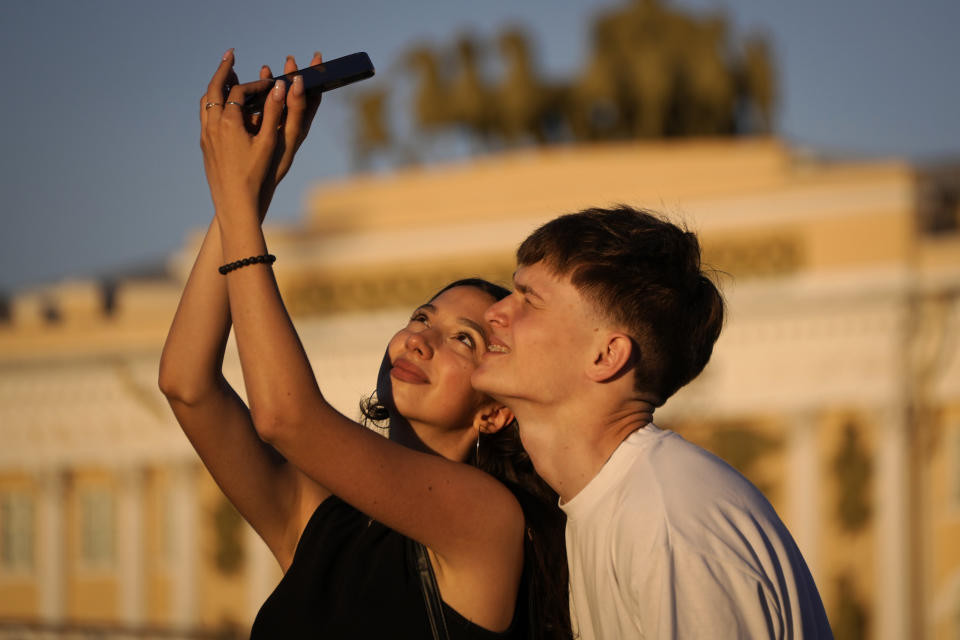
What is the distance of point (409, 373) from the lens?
7.79 feet

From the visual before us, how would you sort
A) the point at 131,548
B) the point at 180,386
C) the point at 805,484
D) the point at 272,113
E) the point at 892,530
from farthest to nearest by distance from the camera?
the point at 131,548, the point at 805,484, the point at 892,530, the point at 180,386, the point at 272,113

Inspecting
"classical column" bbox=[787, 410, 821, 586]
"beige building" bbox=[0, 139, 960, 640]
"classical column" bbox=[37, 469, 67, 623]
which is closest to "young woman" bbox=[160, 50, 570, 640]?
"beige building" bbox=[0, 139, 960, 640]

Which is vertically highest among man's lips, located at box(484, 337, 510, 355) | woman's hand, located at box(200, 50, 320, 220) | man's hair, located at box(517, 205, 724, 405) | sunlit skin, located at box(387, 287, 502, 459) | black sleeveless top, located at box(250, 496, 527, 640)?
woman's hand, located at box(200, 50, 320, 220)

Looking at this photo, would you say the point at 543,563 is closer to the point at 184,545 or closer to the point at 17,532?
the point at 184,545

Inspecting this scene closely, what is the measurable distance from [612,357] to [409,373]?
501 mm

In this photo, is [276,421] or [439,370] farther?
[439,370]

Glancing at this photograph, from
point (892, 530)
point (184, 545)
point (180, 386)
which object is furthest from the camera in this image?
point (184, 545)

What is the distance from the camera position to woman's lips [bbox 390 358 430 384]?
2.37 m

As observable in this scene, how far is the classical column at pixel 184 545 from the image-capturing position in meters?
22.0

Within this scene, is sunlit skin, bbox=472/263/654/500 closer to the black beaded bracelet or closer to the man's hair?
the man's hair

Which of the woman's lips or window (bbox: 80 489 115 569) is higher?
the woman's lips

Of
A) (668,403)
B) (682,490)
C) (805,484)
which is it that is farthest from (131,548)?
(682,490)

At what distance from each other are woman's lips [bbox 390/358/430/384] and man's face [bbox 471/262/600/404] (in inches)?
11.9

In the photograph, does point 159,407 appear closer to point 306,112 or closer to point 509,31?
point 509,31
